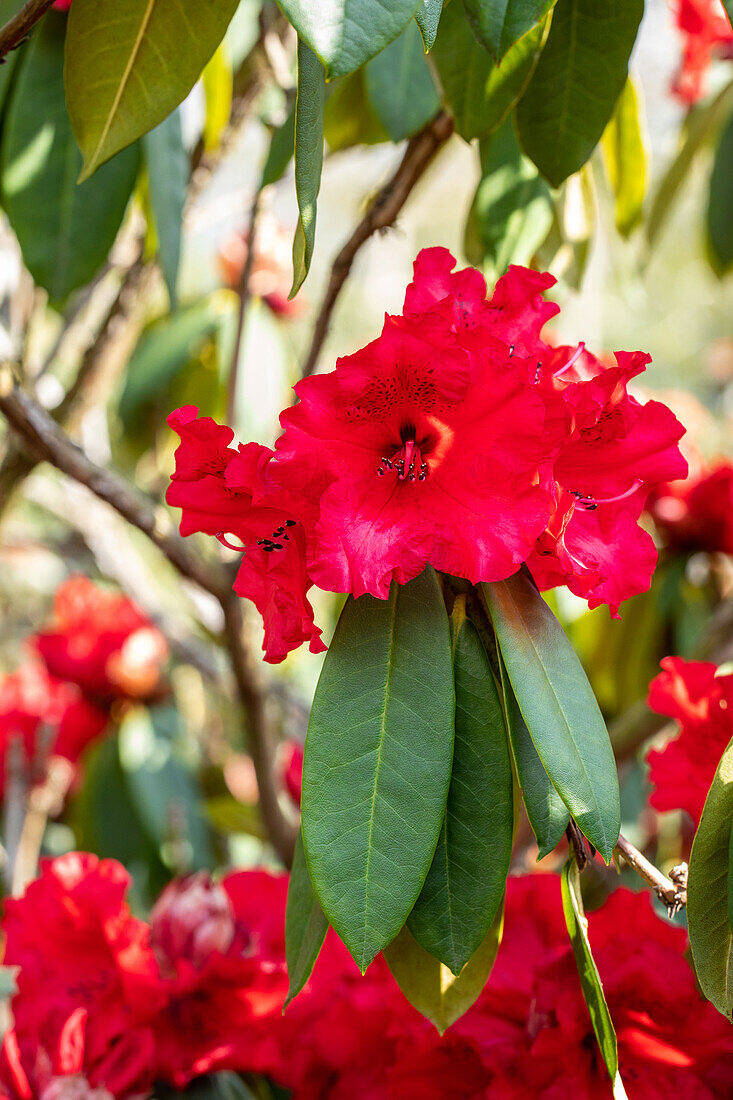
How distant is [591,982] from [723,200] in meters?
0.95

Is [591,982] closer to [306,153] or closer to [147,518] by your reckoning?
[306,153]

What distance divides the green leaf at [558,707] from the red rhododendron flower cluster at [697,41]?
1045 millimetres

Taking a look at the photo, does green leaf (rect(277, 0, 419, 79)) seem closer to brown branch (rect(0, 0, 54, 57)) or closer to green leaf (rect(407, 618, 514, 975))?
brown branch (rect(0, 0, 54, 57))

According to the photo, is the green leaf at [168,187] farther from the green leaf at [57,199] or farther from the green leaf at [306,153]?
the green leaf at [306,153]

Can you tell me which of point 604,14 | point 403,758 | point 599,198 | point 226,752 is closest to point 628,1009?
point 403,758

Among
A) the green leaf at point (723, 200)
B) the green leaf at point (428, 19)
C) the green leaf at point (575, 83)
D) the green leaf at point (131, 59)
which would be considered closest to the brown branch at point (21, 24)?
the green leaf at point (131, 59)

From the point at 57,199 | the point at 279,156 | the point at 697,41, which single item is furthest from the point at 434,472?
the point at 697,41

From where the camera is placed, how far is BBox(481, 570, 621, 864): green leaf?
0.43 metres

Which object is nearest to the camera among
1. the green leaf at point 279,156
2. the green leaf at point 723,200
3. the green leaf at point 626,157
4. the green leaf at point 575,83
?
the green leaf at point 575,83

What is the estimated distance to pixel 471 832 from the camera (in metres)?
0.47

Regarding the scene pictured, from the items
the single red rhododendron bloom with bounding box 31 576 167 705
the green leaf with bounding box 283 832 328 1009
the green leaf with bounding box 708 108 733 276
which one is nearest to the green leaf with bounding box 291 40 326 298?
the green leaf with bounding box 283 832 328 1009

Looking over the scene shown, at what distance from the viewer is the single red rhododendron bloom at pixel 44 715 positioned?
1.37 metres

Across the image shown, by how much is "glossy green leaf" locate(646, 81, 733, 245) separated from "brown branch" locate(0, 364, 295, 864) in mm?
711

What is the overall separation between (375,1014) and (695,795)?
0.80ft
